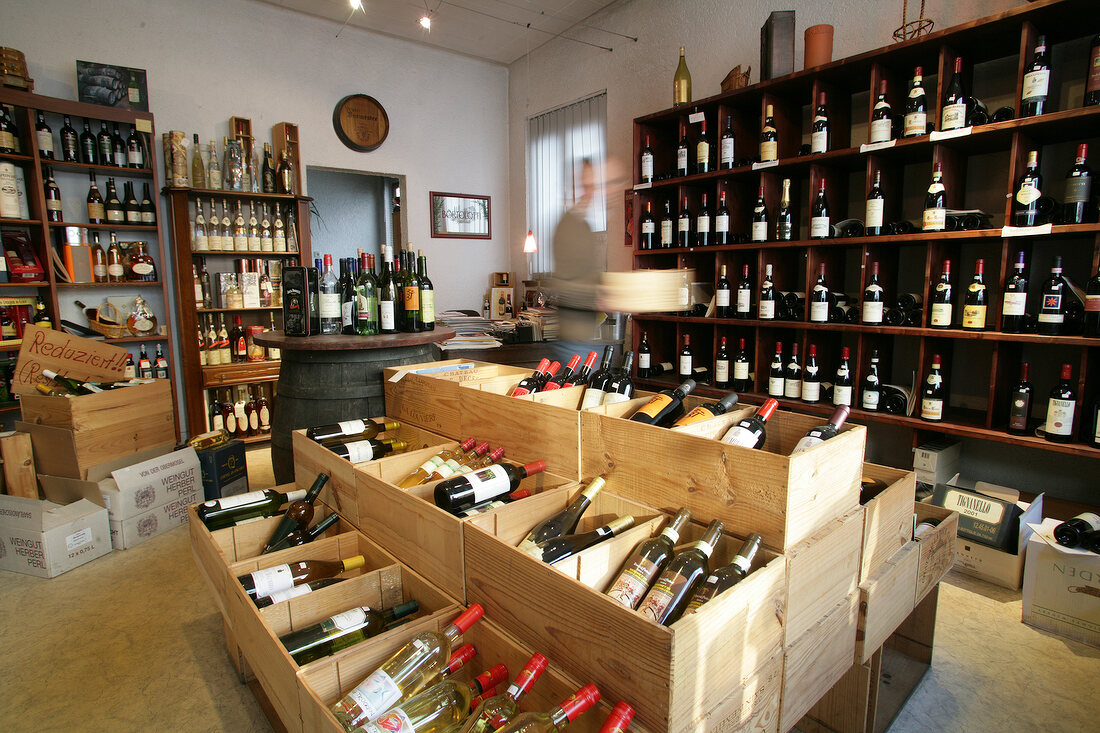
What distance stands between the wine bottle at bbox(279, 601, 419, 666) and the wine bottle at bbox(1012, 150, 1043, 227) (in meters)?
2.78

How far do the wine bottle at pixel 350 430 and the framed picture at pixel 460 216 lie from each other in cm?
384

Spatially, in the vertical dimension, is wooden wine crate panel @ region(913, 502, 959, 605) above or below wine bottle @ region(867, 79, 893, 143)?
below

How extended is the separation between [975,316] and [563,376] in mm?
1986

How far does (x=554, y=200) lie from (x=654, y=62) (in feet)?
5.08

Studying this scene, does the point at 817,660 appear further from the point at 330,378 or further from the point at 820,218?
the point at 820,218

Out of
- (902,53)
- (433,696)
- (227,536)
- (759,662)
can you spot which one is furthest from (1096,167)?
(227,536)

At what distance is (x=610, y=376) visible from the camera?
1717 mm

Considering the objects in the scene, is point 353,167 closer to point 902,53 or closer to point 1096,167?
point 902,53

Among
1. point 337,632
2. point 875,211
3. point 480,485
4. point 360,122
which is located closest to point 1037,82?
point 875,211

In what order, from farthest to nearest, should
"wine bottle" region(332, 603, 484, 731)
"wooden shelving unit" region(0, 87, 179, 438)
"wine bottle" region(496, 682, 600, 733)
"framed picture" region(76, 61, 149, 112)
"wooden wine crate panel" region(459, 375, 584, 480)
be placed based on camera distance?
"framed picture" region(76, 61, 149, 112), "wooden shelving unit" region(0, 87, 179, 438), "wooden wine crate panel" region(459, 375, 584, 480), "wine bottle" region(332, 603, 484, 731), "wine bottle" region(496, 682, 600, 733)

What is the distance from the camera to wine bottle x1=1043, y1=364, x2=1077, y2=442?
2.23 metres

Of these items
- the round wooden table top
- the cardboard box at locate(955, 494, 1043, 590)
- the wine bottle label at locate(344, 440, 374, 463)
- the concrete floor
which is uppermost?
the round wooden table top

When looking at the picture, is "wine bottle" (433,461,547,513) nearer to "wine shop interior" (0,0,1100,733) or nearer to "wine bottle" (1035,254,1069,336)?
"wine shop interior" (0,0,1100,733)

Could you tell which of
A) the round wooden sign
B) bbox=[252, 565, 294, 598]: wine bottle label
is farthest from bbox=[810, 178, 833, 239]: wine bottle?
the round wooden sign
